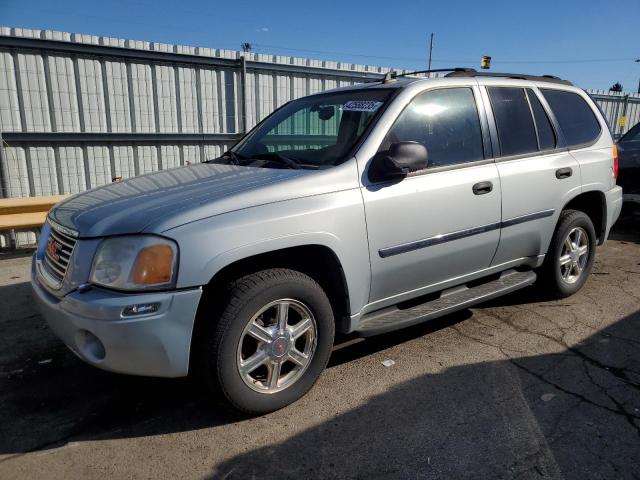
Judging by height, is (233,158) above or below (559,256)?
above

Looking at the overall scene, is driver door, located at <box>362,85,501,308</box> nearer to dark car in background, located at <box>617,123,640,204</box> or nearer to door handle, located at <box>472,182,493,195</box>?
door handle, located at <box>472,182,493,195</box>

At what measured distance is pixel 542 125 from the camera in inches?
166

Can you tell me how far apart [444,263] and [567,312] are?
1661 mm

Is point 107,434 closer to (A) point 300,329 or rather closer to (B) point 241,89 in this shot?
(A) point 300,329

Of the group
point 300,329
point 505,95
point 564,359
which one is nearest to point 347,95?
point 505,95

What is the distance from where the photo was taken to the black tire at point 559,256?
432cm

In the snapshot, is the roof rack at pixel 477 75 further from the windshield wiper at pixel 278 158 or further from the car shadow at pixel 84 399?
the car shadow at pixel 84 399

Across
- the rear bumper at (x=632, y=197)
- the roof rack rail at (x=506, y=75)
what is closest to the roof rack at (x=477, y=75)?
the roof rack rail at (x=506, y=75)

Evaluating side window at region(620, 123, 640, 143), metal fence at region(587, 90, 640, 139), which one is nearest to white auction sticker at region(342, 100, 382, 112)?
side window at region(620, 123, 640, 143)

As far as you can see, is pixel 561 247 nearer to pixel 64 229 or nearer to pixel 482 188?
pixel 482 188

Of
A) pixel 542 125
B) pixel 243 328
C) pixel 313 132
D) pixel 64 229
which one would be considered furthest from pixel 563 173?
pixel 64 229

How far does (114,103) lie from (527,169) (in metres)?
6.00

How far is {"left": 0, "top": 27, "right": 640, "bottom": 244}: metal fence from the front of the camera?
673 cm

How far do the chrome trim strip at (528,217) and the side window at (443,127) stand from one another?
546 millimetres
